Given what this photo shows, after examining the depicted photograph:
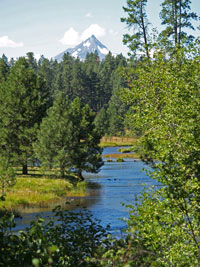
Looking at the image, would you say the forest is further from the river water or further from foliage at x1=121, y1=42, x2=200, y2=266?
the river water

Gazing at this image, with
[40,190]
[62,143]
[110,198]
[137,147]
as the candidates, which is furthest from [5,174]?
[62,143]

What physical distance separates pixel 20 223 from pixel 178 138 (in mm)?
17702

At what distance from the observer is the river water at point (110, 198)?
25.6 metres

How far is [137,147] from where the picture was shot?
22578 mm

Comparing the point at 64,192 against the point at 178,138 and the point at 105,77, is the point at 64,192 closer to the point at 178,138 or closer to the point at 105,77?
the point at 178,138

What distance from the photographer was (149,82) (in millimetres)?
14734

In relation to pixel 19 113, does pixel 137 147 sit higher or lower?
lower

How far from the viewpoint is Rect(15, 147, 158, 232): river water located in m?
25.6

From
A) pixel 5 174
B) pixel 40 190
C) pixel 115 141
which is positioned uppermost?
pixel 5 174

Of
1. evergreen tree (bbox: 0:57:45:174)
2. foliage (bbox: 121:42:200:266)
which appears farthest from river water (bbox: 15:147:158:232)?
evergreen tree (bbox: 0:57:45:174)

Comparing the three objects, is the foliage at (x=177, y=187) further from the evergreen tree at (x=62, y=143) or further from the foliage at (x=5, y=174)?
the evergreen tree at (x=62, y=143)

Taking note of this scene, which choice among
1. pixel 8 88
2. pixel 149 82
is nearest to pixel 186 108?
pixel 149 82

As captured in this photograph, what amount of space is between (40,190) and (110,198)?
21.1ft

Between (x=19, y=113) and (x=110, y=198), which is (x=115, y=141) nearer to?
(x=19, y=113)
